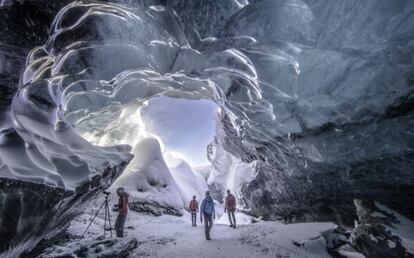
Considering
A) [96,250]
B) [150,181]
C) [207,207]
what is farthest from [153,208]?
[96,250]

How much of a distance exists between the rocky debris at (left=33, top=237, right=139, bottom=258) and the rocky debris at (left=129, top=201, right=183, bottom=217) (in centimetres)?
1449

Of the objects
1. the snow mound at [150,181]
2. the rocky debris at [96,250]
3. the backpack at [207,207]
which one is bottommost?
the rocky debris at [96,250]

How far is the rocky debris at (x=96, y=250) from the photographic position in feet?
19.3

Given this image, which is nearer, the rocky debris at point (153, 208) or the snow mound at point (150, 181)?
the rocky debris at point (153, 208)

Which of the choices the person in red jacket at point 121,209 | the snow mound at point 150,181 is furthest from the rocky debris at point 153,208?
the person in red jacket at point 121,209

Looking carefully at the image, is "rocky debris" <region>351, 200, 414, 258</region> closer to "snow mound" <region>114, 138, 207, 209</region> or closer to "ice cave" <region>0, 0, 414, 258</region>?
"ice cave" <region>0, 0, 414, 258</region>

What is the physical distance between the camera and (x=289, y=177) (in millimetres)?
11992

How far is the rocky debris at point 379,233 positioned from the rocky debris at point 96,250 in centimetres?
619

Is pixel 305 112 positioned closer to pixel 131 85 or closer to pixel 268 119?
pixel 268 119

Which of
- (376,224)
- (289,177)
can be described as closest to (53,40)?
(376,224)

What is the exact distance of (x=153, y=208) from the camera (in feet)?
71.2

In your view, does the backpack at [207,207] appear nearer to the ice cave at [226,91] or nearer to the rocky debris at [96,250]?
the ice cave at [226,91]

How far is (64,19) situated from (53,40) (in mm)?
638

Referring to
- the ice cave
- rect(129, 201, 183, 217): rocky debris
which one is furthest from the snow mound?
the ice cave
